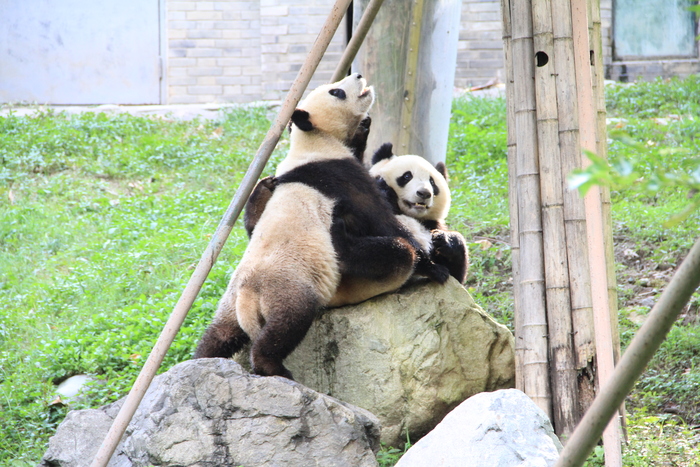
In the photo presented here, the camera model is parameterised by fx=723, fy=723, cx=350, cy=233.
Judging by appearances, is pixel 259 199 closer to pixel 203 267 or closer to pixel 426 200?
pixel 203 267

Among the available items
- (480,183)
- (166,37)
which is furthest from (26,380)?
(166,37)

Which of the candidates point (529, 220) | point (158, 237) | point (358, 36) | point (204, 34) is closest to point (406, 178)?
point (529, 220)

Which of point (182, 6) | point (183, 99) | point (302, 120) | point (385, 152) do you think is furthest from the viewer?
point (183, 99)

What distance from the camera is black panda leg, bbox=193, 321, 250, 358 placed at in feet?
13.5

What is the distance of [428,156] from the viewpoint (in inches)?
223

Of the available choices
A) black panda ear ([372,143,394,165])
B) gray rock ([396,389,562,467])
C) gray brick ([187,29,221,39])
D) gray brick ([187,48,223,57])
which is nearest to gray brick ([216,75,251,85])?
gray brick ([187,48,223,57])

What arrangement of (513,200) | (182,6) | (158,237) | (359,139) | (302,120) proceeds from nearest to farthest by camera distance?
(513,200) → (302,120) → (359,139) → (158,237) → (182,6)

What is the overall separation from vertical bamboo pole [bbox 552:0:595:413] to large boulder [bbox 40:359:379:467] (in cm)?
121

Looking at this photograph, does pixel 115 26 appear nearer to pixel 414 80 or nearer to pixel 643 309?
pixel 414 80

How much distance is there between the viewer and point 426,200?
179 inches

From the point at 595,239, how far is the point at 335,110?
5.96 feet

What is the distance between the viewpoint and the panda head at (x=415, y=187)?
4.55m

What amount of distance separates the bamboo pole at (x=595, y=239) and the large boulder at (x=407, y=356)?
0.91 m

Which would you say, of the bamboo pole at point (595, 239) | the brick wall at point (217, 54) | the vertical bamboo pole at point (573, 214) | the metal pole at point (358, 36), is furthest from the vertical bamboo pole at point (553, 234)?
the brick wall at point (217, 54)
